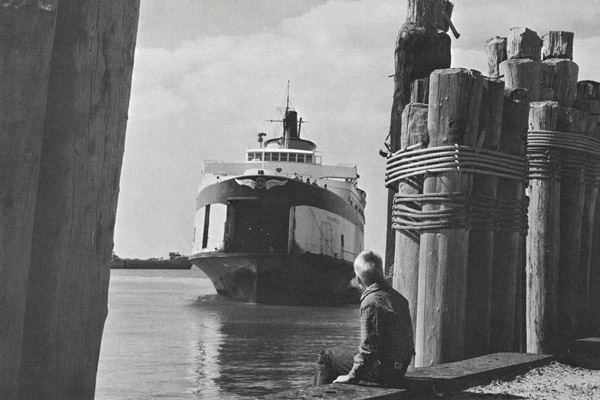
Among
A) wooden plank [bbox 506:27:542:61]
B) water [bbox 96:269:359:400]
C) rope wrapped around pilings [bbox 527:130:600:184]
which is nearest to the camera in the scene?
rope wrapped around pilings [bbox 527:130:600:184]

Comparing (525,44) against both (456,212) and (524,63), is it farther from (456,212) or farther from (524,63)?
(456,212)

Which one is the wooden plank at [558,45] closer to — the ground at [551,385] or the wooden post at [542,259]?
the wooden post at [542,259]

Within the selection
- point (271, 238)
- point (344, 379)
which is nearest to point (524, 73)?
point (344, 379)

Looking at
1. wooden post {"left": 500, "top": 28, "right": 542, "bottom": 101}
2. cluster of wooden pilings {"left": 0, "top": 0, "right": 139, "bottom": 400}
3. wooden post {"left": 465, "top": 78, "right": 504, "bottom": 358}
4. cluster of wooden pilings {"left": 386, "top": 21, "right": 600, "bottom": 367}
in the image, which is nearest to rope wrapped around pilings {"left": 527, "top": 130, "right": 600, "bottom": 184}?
cluster of wooden pilings {"left": 386, "top": 21, "right": 600, "bottom": 367}

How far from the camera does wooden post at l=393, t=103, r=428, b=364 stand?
477cm

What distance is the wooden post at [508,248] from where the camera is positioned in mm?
4941

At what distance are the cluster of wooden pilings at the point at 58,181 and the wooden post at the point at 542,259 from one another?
407 centimetres

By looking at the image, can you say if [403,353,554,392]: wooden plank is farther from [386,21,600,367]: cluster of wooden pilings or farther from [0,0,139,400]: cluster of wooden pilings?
[0,0,139,400]: cluster of wooden pilings

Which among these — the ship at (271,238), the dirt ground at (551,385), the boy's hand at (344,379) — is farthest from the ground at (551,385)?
the ship at (271,238)

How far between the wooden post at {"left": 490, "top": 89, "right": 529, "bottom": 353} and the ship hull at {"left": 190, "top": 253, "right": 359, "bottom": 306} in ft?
80.9

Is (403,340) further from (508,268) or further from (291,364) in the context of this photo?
(291,364)

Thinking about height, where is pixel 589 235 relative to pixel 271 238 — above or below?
below

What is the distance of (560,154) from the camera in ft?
19.0

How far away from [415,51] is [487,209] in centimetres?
118
